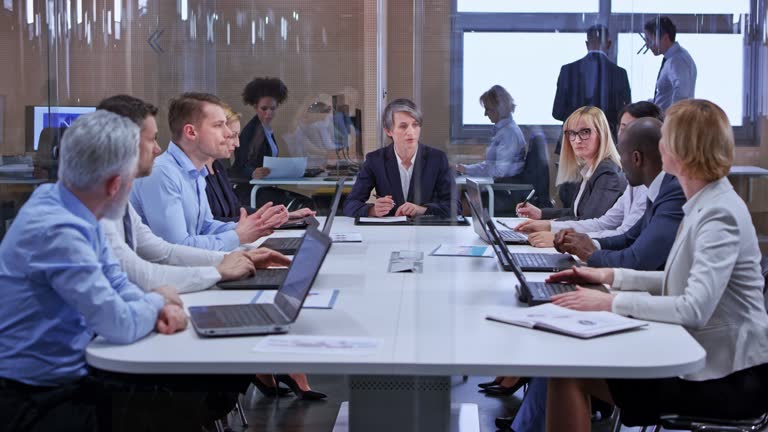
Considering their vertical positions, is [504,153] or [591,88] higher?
[591,88]

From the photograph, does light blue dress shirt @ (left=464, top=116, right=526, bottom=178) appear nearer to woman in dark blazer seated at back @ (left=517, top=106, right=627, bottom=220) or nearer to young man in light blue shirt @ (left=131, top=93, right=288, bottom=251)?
woman in dark blazer seated at back @ (left=517, top=106, right=627, bottom=220)

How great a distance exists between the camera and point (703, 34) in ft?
21.0

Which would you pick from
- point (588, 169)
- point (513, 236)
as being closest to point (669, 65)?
point (588, 169)

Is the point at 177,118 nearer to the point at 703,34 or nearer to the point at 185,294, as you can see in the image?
the point at 185,294

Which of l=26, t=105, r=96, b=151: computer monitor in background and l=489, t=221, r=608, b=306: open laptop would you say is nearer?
l=489, t=221, r=608, b=306: open laptop

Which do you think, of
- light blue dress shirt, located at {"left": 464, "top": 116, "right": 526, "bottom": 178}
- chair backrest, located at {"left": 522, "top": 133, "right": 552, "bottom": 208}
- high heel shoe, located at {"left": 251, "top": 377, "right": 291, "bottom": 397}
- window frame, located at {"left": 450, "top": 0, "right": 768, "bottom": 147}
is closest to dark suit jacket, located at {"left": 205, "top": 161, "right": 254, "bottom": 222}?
high heel shoe, located at {"left": 251, "top": 377, "right": 291, "bottom": 397}

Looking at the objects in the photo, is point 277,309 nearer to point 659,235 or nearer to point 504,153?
point 659,235

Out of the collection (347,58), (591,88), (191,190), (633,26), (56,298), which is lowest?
(56,298)

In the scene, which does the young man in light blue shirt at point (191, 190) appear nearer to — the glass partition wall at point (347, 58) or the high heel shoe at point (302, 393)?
the high heel shoe at point (302, 393)

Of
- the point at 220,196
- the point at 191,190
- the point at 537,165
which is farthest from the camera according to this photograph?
the point at 537,165

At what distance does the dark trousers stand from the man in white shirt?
0.27m

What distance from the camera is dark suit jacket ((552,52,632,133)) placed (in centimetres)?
607

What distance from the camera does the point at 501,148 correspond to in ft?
19.5

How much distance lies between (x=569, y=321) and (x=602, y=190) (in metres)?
2.19
